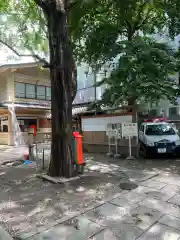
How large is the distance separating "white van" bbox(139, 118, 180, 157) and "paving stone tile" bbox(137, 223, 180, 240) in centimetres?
590

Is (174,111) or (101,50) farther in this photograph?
(174,111)

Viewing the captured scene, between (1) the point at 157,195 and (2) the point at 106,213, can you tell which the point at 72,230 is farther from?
(1) the point at 157,195

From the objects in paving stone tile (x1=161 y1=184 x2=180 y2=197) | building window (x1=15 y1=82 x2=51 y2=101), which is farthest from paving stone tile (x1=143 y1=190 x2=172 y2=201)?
building window (x1=15 y1=82 x2=51 y2=101)

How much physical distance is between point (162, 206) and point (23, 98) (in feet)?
52.6

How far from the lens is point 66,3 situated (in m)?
6.50

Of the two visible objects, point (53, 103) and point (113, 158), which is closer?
point (53, 103)

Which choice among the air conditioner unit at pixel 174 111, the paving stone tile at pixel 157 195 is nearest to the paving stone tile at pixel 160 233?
the paving stone tile at pixel 157 195

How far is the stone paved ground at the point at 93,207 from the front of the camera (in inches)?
132

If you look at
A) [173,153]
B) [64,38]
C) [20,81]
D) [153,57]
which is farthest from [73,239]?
[20,81]

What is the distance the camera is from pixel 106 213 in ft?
13.1

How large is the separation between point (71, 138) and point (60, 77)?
5.93 feet

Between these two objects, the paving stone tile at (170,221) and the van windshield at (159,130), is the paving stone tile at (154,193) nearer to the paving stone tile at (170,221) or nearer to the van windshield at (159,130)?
the paving stone tile at (170,221)

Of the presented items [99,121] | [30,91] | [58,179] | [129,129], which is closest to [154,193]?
[58,179]

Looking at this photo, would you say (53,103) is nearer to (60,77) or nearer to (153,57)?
(60,77)
